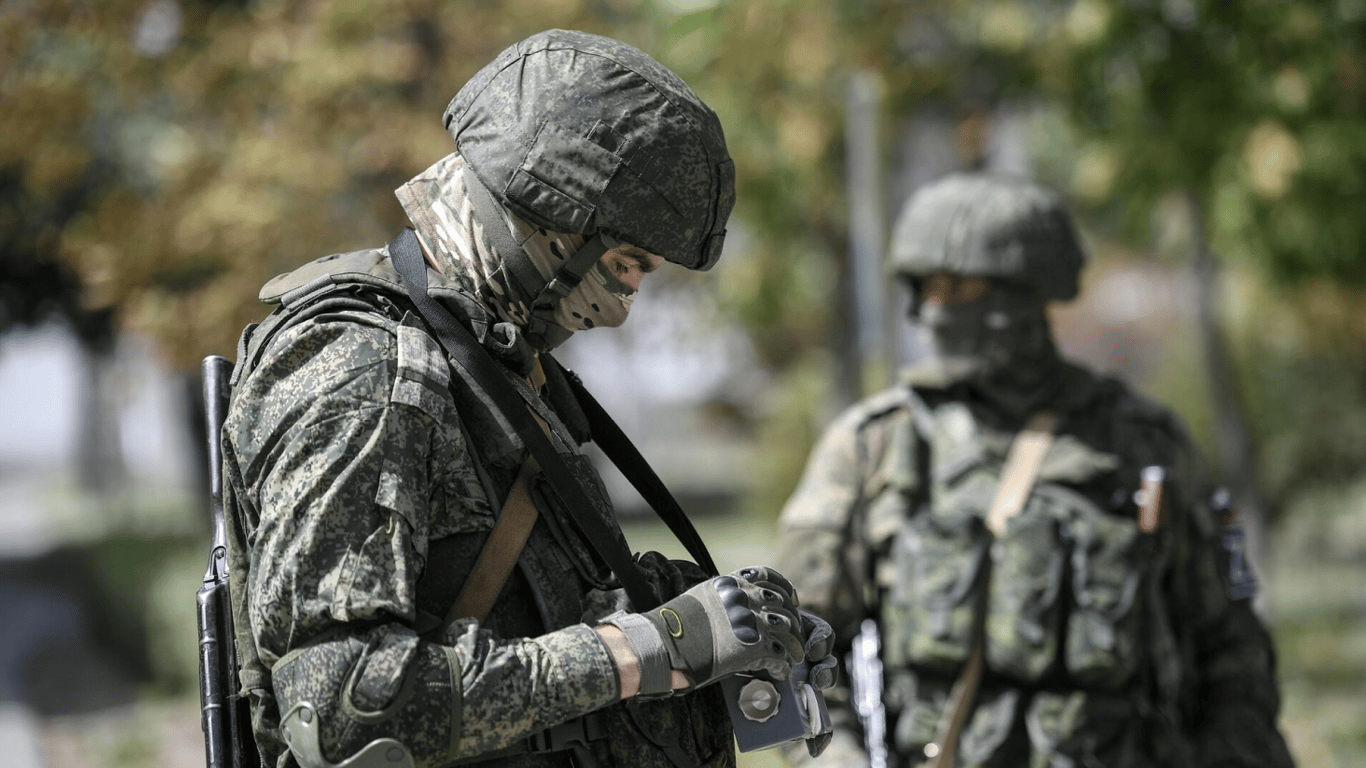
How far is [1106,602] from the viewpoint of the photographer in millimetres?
3438

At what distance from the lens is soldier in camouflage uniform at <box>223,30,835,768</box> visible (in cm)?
168

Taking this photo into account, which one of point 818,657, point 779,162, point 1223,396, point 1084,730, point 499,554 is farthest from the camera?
point 779,162

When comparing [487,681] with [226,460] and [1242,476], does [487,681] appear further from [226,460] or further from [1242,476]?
[1242,476]

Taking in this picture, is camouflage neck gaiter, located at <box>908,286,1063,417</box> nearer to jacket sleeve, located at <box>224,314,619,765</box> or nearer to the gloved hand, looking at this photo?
the gloved hand

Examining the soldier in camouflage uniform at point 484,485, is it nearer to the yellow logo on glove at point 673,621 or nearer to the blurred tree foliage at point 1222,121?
the yellow logo on glove at point 673,621

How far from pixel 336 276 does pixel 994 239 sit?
230 cm

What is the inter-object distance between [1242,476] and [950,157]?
2.63 meters

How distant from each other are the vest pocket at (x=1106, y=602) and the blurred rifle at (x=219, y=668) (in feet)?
6.92

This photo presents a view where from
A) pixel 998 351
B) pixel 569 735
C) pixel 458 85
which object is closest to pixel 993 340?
pixel 998 351

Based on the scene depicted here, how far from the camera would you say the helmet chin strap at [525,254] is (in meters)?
2.00

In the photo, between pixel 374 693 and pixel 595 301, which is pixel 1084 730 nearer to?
pixel 595 301

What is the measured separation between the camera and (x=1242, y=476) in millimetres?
8148

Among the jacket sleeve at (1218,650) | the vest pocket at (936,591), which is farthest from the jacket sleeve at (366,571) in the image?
the jacket sleeve at (1218,650)

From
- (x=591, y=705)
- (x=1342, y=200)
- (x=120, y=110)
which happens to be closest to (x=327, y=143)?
(x=120, y=110)
